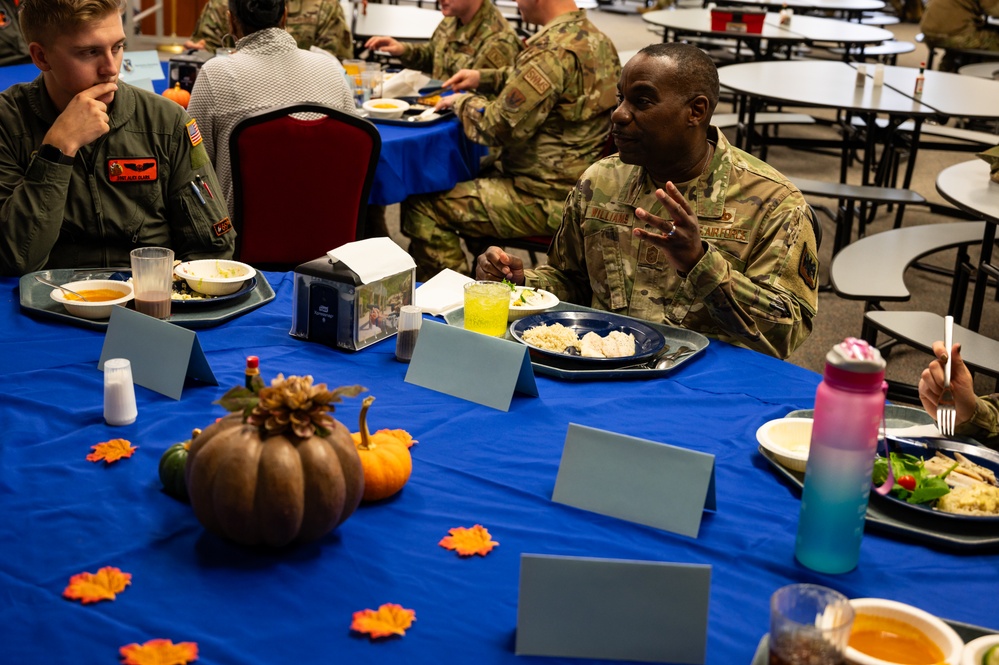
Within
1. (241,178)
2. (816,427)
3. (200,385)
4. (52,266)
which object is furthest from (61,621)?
(241,178)

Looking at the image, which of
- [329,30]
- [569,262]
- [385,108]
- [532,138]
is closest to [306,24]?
[329,30]

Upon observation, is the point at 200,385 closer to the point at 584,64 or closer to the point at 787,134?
the point at 584,64

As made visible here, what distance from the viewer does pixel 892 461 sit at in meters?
1.41

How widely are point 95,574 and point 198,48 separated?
4354mm

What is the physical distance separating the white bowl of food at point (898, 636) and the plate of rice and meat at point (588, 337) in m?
0.80

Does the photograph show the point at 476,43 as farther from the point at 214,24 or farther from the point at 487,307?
the point at 487,307

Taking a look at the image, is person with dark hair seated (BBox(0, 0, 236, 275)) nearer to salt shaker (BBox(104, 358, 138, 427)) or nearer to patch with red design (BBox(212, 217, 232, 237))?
patch with red design (BBox(212, 217, 232, 237))

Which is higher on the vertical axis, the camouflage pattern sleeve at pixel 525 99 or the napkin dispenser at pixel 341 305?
the camouflage pattern sleeve at pixel 525 99

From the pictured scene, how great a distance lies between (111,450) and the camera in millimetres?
1433

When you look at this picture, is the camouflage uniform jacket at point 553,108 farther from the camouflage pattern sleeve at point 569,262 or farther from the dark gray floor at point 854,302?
the camouflage pattern sleeve at point 569,262

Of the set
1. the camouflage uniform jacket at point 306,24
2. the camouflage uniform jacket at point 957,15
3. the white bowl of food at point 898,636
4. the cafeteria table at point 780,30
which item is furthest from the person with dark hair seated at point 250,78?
the camouflage uniform jacket at point 957,15

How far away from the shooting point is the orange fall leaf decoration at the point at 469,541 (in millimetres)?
1233

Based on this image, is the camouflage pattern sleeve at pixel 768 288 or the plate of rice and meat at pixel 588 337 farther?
the camouflage pattern sleeve at pixel 768 288

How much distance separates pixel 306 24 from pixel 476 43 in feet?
3.09
